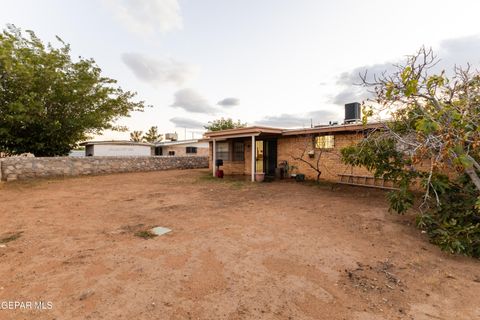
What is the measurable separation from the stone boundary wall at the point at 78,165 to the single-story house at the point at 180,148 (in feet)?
19.4

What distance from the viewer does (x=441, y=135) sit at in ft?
11.2

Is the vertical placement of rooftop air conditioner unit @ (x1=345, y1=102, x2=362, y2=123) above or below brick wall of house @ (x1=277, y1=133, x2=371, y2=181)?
above

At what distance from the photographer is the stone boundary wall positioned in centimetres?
1138

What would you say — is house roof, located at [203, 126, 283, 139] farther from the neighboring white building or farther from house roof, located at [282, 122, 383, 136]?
the neighboring white building

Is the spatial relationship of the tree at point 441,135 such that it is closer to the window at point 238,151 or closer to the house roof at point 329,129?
the house roof at point 329,129

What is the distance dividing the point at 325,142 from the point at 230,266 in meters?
8.82

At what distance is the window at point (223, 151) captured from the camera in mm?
15039

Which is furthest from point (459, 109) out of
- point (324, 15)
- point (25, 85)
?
point (25, 85)

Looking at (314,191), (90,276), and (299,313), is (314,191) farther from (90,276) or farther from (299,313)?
(90,276)

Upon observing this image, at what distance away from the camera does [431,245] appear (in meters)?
4.26

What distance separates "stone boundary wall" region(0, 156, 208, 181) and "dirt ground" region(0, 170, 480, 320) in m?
7.25

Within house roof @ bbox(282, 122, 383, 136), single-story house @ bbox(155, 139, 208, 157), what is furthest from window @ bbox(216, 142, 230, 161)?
single-story house @ bbox(155, 139, 208, 157)

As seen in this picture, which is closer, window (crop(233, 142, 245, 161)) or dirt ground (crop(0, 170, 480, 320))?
dirt ground (crop(0, 170, 480, 320))

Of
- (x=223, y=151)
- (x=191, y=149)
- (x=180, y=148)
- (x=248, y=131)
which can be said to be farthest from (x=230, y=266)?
(x=191, y=149)
